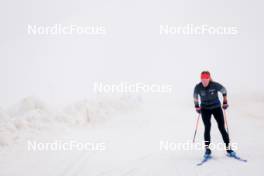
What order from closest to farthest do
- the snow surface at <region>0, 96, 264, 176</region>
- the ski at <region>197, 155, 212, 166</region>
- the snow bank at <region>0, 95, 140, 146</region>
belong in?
the ski at <region>197, 155, 212, 166</region> < the snow surface at <region>0, 96, 264, 176</region> < the snow bank at <region>0, 95, 140, 146</region>

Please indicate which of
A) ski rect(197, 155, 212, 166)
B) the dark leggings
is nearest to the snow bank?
ski rect(197, 155, 212, 166)

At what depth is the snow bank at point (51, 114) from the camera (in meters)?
11.0

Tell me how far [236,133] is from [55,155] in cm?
741

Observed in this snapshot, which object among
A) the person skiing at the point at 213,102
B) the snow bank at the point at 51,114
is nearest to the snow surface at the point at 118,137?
the snow bank at the point at 51,114

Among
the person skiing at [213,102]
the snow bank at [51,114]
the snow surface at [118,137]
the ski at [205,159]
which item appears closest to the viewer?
the ski at [205,159]

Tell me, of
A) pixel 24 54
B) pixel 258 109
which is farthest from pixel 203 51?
pixel 258 109

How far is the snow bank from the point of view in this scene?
432 inches

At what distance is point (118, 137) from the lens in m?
11.6

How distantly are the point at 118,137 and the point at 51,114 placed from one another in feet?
12.1

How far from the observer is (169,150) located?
9281mm

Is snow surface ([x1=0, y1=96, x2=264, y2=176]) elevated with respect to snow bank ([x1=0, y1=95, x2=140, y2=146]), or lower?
lower

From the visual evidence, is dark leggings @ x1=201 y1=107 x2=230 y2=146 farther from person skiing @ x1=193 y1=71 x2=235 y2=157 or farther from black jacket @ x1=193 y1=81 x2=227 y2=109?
black jacket @ x1=193 y1=81 x2=227 y2=109

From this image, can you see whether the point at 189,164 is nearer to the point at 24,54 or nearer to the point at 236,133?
the point at 236,133

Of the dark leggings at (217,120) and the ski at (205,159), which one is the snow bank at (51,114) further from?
the dark leggings at (217,120)
